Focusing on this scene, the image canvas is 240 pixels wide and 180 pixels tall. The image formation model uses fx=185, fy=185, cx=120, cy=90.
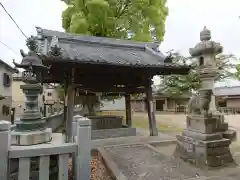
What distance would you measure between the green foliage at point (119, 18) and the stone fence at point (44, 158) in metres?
9.86

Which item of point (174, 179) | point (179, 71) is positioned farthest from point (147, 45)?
point (174, 179)

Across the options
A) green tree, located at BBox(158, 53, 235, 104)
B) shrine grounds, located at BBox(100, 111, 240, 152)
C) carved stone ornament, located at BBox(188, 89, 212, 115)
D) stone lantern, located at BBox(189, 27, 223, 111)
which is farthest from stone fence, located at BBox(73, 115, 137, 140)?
green tree, located at BBox(158, 53, 235, 104)

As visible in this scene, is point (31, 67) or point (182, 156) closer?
point (31, 67)

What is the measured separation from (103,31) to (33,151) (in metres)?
11.4

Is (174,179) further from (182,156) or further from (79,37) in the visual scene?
(79,37)

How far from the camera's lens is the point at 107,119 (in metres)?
9.69

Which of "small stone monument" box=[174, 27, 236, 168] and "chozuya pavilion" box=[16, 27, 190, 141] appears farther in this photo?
"chozuya pavilion" box=[16, 27, 190, 141]

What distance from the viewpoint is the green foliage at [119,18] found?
11.7 meters

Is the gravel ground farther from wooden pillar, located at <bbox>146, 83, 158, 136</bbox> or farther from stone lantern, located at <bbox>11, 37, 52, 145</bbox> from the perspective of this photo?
wooden pillar, located at <bbox>146, 83, 158, 136</bbox>

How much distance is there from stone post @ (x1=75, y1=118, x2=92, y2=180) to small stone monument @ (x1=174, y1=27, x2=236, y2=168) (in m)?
3.39

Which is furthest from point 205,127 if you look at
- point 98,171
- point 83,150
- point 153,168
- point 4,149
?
point 4,149

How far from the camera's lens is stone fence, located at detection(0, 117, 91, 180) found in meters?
2.62

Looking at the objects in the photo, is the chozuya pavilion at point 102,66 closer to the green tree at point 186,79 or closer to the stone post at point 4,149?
the stone post at point 4,149

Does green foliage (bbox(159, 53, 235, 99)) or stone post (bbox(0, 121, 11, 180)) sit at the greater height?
green foliage (bbox(159, 53, 235, 99))
